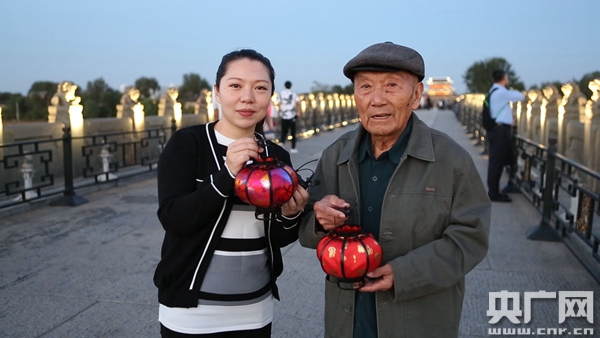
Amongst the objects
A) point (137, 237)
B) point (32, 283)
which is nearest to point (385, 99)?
point (32, 283)

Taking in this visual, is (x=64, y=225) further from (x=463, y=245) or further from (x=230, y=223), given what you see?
(x=463, y=245)

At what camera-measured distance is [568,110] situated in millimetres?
10953

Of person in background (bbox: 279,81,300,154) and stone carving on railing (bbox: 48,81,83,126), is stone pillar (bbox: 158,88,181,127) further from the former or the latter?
stone carving on railing (bbox: 48,81,83,126)

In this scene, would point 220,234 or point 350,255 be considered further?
point 220,234

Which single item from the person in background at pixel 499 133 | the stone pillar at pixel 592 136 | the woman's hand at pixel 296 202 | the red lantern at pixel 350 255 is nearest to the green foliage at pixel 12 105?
the person in background at pixel 499 133

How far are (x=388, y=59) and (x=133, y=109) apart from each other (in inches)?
441

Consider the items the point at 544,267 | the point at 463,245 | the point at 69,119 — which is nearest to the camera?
the point at 463,245

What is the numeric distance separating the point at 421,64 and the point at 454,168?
367 mm

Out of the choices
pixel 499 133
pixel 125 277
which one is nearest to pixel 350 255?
pixel 125 277

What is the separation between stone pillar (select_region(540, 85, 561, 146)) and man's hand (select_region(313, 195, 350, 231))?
10775 mm

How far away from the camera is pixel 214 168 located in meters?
1.93

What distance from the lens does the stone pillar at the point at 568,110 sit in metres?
10.4

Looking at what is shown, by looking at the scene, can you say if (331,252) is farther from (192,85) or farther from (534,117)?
(192,85)

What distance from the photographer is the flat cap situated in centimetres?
Answer: 175
